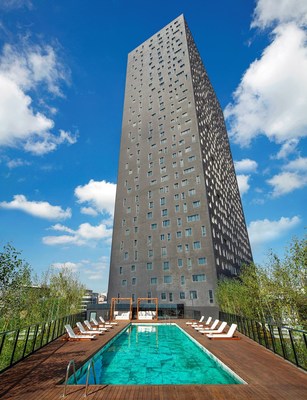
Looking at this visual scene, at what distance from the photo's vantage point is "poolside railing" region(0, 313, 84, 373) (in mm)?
7864

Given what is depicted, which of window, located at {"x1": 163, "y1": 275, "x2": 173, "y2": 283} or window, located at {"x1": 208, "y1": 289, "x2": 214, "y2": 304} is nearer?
window, located at {"x1": 208, "y1": 289, "x2": 214, "y2": 304}

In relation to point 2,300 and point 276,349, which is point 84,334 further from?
point 276,349

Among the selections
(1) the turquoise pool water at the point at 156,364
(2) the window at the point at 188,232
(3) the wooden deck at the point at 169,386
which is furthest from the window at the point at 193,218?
(3) the wooden deck at the point at 169,386

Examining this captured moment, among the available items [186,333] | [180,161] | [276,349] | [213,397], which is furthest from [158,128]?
[213,397]

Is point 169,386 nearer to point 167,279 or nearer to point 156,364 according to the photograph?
point 156,364

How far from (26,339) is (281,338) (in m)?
9.78

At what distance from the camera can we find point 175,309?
2697 centimetres

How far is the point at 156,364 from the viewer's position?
33.6 feet

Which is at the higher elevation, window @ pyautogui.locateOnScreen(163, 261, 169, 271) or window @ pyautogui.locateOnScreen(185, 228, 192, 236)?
window @ pyautogui.locateOnScreen(185, 228, 192, 236)

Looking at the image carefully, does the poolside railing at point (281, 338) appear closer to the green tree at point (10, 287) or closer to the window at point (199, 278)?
the green tree at point (10, 287)

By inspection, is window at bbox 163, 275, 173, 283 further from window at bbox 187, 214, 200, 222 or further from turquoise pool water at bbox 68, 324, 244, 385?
turquoise pool water at bbox 68, 324, 244, 385

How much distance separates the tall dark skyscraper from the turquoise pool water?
63.5 ft

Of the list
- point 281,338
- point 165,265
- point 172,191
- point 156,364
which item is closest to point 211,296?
point 165,265

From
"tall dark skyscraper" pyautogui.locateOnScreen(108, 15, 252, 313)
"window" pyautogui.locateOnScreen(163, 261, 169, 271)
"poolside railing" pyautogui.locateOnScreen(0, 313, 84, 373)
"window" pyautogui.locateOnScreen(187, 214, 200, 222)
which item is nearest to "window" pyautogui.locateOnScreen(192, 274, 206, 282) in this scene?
"tall dark skyscraper" pyautogui.locateOnScreen(108, 15, 252, 313)
